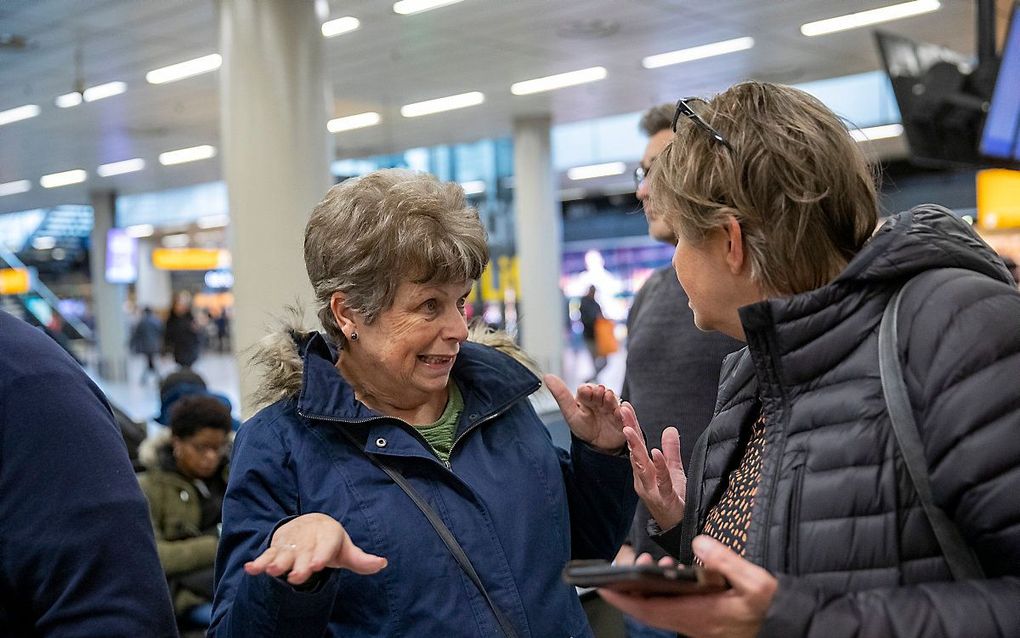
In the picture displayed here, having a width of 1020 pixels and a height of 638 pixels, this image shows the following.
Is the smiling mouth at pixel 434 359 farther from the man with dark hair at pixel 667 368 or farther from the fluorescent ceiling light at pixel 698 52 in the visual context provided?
the fluorescent ceiling light at pixel 698 52

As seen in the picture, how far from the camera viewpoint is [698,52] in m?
11.2

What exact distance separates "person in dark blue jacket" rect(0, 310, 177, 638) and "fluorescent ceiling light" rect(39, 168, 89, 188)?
62.2ft

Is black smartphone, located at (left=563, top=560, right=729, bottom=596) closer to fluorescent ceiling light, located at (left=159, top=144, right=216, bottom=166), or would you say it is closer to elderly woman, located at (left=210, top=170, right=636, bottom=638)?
elderly woman, located at (left=210, top=170, right=636, bottom=638)

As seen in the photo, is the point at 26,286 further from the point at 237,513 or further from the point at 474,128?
the point at 237,513

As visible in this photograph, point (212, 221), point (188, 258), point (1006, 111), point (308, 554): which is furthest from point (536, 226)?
point (188, 258)

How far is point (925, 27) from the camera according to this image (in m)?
10.5

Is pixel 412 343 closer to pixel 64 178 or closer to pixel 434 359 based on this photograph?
pixel 434 359

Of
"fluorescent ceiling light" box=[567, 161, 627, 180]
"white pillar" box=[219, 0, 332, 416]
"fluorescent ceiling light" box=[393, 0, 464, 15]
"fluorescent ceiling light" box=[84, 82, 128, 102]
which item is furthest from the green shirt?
"fluorescent ceiling light" box=[567, 161, 627, 180]

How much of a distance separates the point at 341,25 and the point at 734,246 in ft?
28.5

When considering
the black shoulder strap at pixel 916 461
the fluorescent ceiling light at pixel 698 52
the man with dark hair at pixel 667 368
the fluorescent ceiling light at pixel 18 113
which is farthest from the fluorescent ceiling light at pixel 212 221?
the black shoulder strap at pixel 916 461

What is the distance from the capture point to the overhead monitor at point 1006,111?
641 cm

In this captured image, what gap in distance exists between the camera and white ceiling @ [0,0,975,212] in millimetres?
9078

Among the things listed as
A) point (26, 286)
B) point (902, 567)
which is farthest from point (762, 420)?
point (26, 286)

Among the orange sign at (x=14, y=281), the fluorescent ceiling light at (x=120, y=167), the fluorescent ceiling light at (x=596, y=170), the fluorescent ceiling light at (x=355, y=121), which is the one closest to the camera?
the fluorescent ceiling light at (x=355, y=121)
